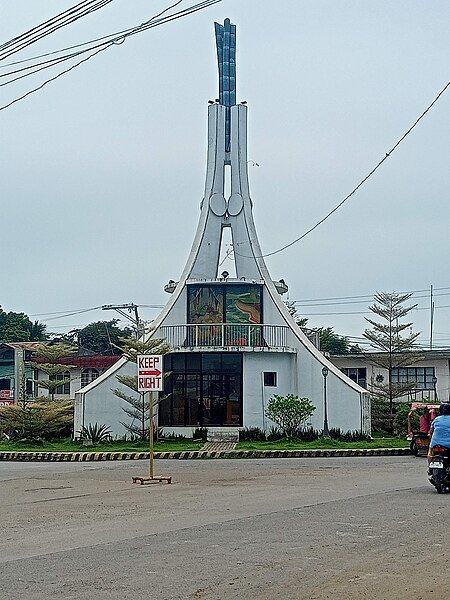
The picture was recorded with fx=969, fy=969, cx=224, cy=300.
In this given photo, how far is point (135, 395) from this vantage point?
127 feet

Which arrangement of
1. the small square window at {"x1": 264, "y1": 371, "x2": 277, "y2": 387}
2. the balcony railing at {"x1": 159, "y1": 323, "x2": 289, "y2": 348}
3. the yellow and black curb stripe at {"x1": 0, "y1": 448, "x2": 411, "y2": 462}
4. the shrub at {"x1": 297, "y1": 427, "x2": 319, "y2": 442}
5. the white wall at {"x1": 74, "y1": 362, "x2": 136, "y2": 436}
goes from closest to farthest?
the yellow and black curb stripe at {"x1": 0, "y1": 448, "x2": 411, "y2": 462} < the shrub at {"x1": 297, "y1": 427, "x2": 319, "y2": 442} < the white wall at {"x1": 74, "y1": 362, "x2": 136, "y2": 436} < the balcony railing at {"x1": 159, "y1": 323, "x2": 289, "y2": 348} < the small square window at {"x1": 264, "y1": 371, "x2": 277, "y2": 387}

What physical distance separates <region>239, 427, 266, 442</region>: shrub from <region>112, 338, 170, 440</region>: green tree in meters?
3.80

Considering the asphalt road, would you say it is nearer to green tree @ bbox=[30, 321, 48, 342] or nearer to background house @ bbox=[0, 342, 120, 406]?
background house @ bbox=[0, 342, 120, 406]

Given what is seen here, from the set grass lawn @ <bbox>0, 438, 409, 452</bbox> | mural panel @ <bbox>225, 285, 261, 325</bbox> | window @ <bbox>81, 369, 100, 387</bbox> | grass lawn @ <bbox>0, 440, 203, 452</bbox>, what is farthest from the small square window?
window @ <bbox>81, 369, 100, 387</bbox>

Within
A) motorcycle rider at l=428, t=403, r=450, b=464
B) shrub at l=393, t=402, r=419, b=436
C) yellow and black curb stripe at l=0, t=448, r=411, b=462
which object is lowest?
yellow and black curb stripe at l=0, t=448, r=411, b=462

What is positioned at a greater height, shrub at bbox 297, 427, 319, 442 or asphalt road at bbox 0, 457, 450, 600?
shrub at bbox 297, 427, 319, 442

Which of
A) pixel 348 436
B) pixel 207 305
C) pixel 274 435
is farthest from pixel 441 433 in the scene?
pixel 207 305

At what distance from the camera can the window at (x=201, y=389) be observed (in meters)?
39.6

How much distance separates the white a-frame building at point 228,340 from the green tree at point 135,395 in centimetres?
65

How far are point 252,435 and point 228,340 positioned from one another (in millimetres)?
4076

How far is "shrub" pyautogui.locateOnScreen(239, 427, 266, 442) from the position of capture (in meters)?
38.1

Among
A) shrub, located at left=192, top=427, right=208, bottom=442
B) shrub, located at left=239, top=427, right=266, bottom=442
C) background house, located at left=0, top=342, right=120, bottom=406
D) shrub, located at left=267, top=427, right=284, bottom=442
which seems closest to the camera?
shrub, located at left=267, top=427, right=284, bottom=442

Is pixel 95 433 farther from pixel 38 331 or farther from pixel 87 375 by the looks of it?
pixel 38 331

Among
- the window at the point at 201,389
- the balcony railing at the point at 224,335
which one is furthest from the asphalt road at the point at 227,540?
the balcony railing at the point at 224,335
